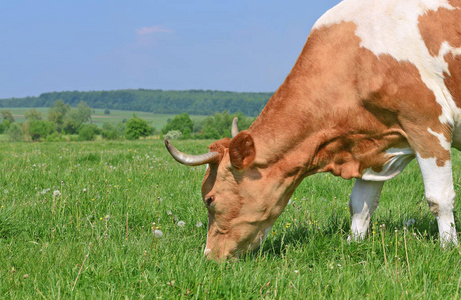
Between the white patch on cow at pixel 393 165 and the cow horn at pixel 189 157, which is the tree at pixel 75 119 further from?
the white patch on cow at pixel 393 165

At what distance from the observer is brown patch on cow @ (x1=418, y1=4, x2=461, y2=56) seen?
13.5ft

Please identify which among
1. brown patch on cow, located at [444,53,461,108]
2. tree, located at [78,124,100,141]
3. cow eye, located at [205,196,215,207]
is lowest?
tree, located at [78,124,100,141]

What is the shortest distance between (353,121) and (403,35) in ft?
2.86

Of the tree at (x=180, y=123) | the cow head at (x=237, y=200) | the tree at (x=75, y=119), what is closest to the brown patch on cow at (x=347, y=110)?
the cow head at (x=237, y=200)

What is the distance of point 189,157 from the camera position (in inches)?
164

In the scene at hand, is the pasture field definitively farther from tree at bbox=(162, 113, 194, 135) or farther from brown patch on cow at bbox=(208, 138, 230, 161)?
tree at bbox=(162, 113, 194, 135)

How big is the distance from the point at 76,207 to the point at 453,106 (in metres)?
4.14

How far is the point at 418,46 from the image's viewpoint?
13.5 feet

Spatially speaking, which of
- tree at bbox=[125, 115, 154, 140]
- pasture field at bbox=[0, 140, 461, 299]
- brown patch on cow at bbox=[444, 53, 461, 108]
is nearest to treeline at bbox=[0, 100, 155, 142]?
tree at bbox=[125, 115, 154, 140]

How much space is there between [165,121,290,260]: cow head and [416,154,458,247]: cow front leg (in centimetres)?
129

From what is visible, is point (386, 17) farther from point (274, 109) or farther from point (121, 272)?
point (121, 272)

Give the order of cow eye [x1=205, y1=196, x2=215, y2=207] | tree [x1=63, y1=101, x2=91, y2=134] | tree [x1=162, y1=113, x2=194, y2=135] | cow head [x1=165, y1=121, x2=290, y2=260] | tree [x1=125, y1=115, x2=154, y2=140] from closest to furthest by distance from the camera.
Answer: cow head [x1=165, y1=121, x2=290, y2=260]
cow eye [x1=205, y1=196, x2=215, y2=207]
tree [x1=125, y1=115, x2=154, y2=140]
tree [x1=162, y1=113, x2=194, y2=135]
tree [x1=63, y1=101, x2=91, y2=134]

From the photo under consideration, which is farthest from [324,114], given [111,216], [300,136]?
[111,216]

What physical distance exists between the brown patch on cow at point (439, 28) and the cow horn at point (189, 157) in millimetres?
2143
